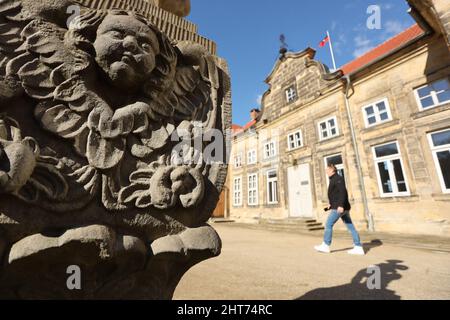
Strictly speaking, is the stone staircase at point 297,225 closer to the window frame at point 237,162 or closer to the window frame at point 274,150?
the window frame at point 274,150

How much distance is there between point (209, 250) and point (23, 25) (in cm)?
134

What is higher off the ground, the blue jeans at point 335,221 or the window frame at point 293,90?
the window frame at point 293,90

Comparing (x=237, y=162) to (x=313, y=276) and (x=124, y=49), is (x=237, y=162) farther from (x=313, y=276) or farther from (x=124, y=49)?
(x=124, y=49)

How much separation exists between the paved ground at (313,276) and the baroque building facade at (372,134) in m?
2.56

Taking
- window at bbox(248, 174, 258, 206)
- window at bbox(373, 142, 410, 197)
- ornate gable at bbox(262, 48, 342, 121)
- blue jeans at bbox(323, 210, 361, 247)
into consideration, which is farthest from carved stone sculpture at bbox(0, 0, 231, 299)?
window at bbox(248, 174, 258, 206)

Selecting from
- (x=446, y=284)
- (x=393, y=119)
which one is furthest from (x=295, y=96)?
(x=446, y=284)

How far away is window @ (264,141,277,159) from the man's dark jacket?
21.7 feet

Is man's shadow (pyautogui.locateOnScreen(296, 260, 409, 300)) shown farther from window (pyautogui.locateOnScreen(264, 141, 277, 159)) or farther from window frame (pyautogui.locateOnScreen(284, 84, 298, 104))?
window frame (pyautogui.locateOnScreen(284, 84, 298, 104))

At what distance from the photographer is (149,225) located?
1.06 m

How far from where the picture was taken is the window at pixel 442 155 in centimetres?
566

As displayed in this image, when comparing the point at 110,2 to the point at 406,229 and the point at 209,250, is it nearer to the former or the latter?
the point at 209,250

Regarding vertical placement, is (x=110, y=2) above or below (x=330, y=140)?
below

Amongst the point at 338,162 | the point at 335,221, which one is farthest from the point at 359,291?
the point at 338,162

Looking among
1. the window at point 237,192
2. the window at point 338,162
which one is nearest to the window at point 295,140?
the window at point 338,162
